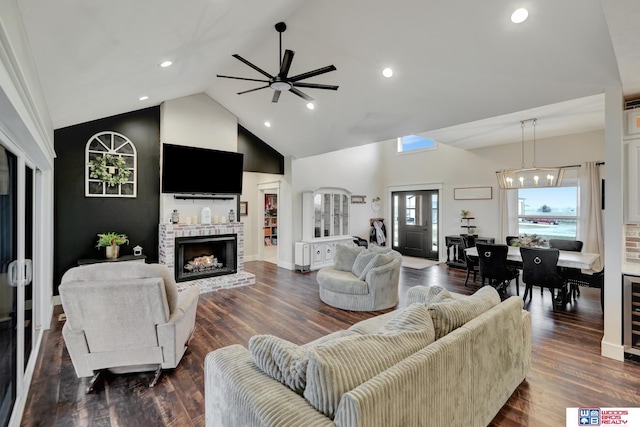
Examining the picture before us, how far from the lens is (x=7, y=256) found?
2219 millimetres

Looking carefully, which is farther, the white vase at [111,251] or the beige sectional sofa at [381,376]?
the white vase at [111,251]

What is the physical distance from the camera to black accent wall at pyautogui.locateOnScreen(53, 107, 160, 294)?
184 inches

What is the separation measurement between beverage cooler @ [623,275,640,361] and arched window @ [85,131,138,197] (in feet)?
22.7

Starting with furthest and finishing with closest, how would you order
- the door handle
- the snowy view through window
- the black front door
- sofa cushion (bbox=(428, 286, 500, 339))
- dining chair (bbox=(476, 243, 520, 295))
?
the black front door, the snowy view through window, dining chair (bbox=(476, 243, 520, 295)), the door handle, sofa cushion (bbox=(428, 286, 500, 339))

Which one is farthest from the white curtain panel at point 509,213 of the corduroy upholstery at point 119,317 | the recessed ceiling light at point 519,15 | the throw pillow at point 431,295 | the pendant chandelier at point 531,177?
the corduroy upholstery at point 119,317

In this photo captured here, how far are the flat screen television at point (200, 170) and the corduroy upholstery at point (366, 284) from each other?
9.51 ft

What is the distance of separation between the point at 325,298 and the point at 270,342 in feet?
10.3

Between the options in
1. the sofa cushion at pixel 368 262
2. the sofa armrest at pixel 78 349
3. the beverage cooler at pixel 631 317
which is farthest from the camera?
the sofa cushion at pixel 368 262

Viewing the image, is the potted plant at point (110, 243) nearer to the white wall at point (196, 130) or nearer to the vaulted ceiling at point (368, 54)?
the white wall at point (196, 130)

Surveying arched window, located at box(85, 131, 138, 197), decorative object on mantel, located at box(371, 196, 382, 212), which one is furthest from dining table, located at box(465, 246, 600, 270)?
arched window, located at box(85, 131, 138, 197)

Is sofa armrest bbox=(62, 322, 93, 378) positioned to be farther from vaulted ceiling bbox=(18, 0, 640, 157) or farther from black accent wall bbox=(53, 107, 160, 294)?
black accent wall bbox=(53, 107, 160, 294)

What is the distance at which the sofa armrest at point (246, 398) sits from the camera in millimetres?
1187

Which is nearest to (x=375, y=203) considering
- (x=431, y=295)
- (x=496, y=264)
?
(x=496, y=264)

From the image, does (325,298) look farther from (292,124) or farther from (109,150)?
(109,150)
